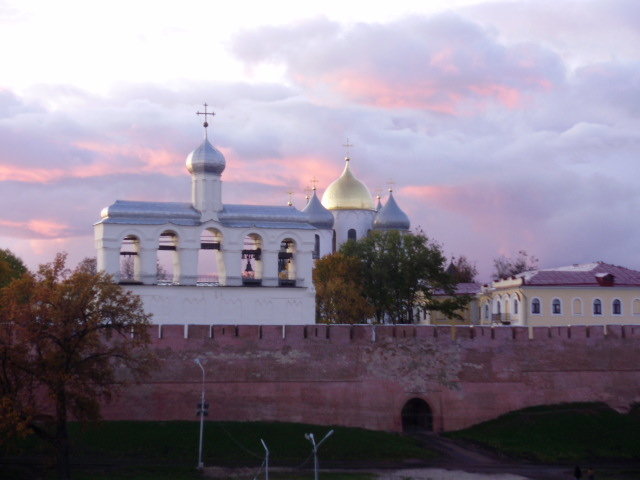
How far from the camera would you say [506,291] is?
51656 mm

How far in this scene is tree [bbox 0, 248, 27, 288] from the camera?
39.7 m

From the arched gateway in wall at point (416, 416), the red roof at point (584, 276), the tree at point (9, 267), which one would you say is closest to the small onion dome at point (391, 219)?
the red roof at point (584, 276)

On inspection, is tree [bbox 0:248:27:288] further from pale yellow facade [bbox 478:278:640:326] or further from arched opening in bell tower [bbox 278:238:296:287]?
pale yellow facade [bbox 478:278:640:326]

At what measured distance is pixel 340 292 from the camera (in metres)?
50.4

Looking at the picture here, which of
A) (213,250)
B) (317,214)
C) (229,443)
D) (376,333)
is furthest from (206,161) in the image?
(317,214)

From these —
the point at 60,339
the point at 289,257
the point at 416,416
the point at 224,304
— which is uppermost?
the point at 289,257

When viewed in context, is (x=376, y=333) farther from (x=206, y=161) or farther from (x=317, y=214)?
(x=317, y=214)

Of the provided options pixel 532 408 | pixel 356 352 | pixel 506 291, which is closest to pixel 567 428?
pixel 532 408

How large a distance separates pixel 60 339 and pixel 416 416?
37.6 ft

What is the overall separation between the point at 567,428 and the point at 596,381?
8.64ft

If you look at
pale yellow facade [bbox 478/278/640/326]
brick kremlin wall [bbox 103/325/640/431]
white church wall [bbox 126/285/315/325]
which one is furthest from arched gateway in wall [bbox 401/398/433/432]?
pale yellow facade [bbox 478/278/640/326]

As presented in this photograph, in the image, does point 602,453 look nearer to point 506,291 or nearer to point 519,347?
point 519,347

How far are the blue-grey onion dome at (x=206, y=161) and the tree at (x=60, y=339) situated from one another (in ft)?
43.2

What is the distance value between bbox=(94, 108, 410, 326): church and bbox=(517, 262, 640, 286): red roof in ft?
42.1
